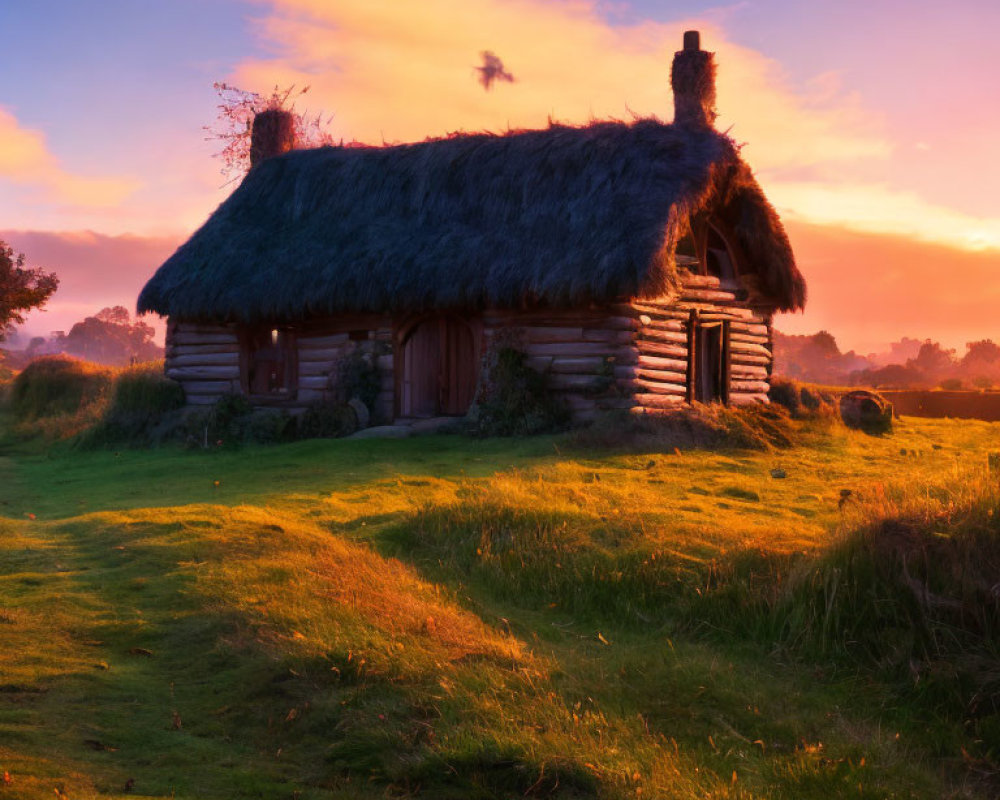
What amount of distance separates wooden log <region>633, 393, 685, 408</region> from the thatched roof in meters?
2.04

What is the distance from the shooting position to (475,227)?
18844mm

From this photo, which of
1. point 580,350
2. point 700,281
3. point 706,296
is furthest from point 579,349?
point 706,296

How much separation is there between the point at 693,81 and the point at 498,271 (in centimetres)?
648

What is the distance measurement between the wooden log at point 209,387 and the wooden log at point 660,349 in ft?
28.6

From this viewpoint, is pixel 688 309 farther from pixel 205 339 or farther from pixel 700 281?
pixel 205 339

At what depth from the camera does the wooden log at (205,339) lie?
20.8 meters

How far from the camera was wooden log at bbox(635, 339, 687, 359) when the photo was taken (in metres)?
17.4

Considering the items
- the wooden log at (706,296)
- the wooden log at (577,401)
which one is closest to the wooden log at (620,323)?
the wooden log at (577,401)

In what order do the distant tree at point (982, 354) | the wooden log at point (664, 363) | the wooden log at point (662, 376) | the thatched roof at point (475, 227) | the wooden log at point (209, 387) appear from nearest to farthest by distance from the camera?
1. the thatched roof at point (475, 227)
2. the wooden log at point (662, 376)
3. the wooden log at point (664, 363)
4. the wooden log at point (209, 387)
5. the distant tree at point (982, 354)

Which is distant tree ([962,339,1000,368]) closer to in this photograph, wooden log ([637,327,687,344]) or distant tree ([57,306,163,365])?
wooden log ([637,327,687,344])

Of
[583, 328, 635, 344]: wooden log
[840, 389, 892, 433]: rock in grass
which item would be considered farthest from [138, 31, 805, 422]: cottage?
[840, 389, 892, 433]: rock in grass

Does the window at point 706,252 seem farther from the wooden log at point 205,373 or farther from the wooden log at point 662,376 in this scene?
the wooden log at point 205,373

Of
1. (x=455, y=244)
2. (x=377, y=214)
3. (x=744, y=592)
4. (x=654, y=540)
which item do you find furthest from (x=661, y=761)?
(x=377, y=214)

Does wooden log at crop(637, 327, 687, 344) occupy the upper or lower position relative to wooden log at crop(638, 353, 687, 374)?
upper
